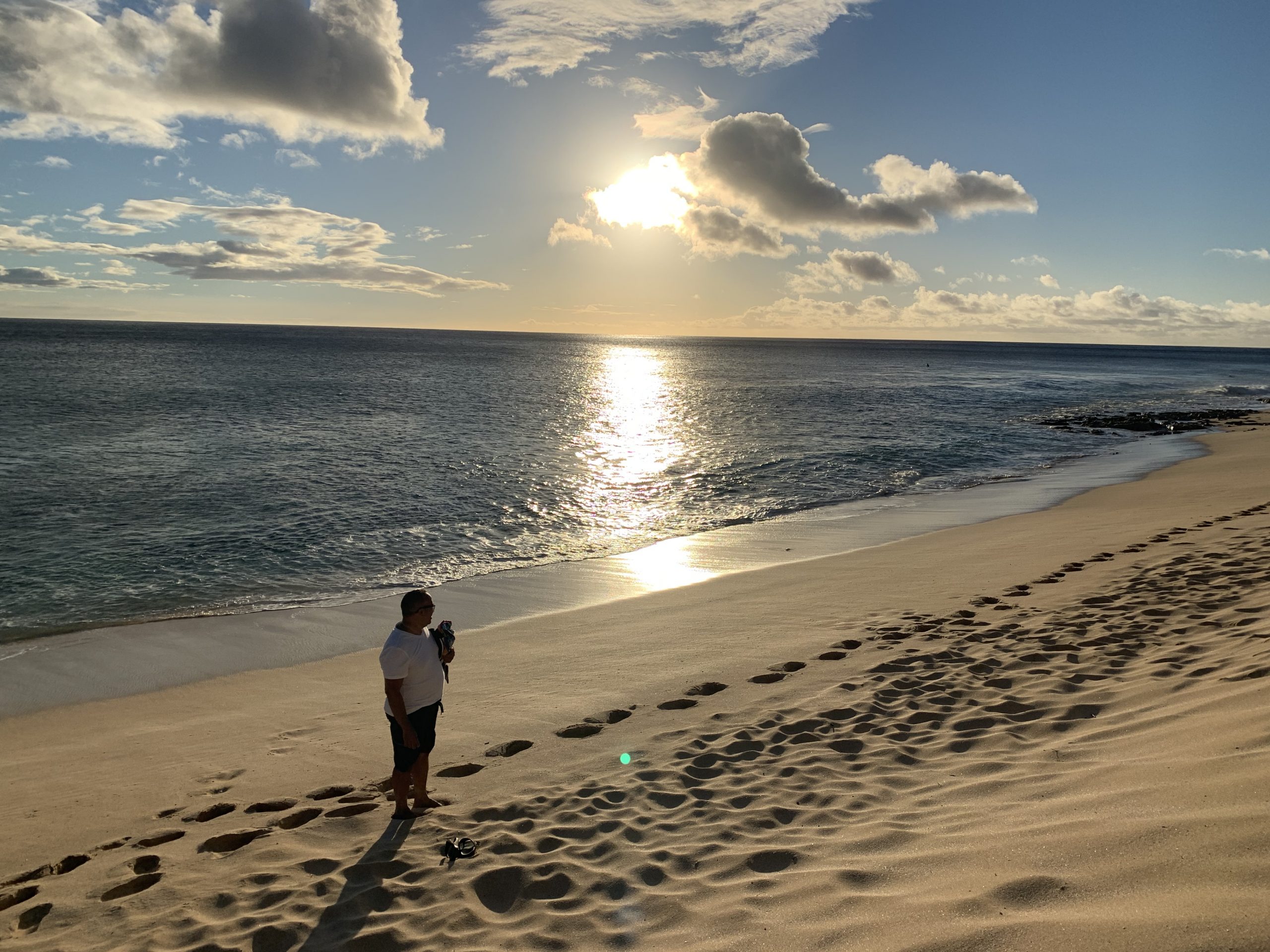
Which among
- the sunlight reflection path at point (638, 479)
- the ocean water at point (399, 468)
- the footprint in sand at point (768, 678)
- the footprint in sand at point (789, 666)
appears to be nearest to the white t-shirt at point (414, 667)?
the footprint in sand at point (768, 678)

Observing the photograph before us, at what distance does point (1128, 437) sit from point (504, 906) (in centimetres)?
3861

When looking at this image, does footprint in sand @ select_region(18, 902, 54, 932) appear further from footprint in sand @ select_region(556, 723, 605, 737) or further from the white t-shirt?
footprint in sand @ select_region(556, 723, 605, 737)

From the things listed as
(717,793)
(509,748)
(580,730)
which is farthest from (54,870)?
(717,793)

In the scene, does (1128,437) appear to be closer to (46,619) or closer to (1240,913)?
(1240,913)

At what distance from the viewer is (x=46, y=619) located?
1188 cm

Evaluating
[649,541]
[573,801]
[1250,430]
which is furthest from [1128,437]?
[573,801]

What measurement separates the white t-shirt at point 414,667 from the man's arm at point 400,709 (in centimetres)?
4

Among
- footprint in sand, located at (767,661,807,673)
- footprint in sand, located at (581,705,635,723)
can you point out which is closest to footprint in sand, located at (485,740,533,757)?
footprint in sand, located at (581,705,635,723)

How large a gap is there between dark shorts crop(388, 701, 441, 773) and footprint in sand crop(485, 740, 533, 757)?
993mm

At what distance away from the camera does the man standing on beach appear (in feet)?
18.4

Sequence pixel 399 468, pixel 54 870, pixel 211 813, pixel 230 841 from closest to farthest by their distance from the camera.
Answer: pixel 54 870 → pixel 230 841 → pixel 211 813 → pixel 399 468

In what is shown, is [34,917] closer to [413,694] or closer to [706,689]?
[413,694]

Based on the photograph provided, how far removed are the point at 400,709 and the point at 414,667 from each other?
323mm

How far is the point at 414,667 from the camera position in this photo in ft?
18.8
